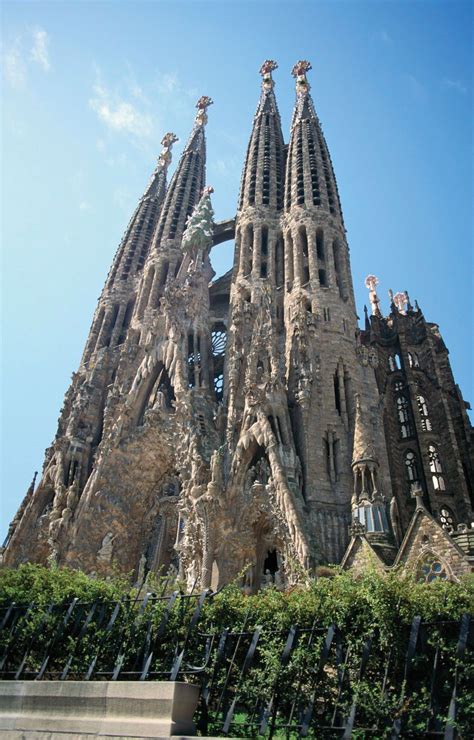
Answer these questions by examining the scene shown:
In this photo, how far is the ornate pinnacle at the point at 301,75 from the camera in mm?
44722

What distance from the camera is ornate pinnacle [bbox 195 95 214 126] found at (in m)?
53.2

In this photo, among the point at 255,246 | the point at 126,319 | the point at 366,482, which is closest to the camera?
the point at 366,482

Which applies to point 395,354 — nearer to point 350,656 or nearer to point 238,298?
point 238,298

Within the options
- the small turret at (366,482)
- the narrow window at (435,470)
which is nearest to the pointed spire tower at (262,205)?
the narrow window at (435,470)

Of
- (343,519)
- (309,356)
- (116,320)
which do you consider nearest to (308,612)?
(343,519)

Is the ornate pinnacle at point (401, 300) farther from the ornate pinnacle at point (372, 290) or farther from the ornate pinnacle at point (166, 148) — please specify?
the ornate pinnacle at point (166, 148)

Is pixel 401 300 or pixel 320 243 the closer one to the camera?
pixel 320 243

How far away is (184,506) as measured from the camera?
2234cm

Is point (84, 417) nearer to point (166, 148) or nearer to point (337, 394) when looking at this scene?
point (337, 394)

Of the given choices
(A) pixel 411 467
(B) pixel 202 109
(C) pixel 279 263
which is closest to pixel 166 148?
(B) pixel 202 109

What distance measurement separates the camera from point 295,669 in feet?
33.4

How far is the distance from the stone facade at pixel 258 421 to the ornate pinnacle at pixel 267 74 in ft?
39.6

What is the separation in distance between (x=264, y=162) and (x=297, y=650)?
34.0 meters

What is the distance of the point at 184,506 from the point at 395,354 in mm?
17591
